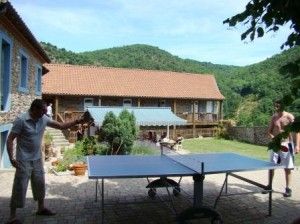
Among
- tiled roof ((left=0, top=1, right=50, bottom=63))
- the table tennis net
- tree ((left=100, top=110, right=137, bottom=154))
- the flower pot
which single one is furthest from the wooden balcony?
the table tennis net

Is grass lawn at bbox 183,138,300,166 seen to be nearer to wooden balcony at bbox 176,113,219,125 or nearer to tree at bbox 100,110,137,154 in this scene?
tree at bbox 100,110,137,154

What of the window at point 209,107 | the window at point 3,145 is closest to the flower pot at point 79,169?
the window at point 3,145

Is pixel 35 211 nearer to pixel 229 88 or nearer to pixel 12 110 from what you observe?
pixel 12 110

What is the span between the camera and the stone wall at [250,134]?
27877 mm

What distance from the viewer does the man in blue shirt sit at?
6.14m

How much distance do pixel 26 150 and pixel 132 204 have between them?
8.77 ft

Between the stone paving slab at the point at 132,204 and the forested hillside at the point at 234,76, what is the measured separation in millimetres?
23748

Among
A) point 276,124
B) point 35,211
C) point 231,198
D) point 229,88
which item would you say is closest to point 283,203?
point 231,198

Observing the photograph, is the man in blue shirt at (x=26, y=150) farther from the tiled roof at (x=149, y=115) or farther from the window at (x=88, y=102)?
the window at (x=88, y=102)

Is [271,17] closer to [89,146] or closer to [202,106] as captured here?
[89,146]

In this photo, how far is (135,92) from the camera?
1257 inches

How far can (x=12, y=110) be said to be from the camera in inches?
502

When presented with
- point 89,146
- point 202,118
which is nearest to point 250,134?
point 202,118

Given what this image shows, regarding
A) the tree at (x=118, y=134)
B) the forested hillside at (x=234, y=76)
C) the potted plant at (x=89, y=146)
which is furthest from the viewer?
the forested hillside at (x=234, y=76)
